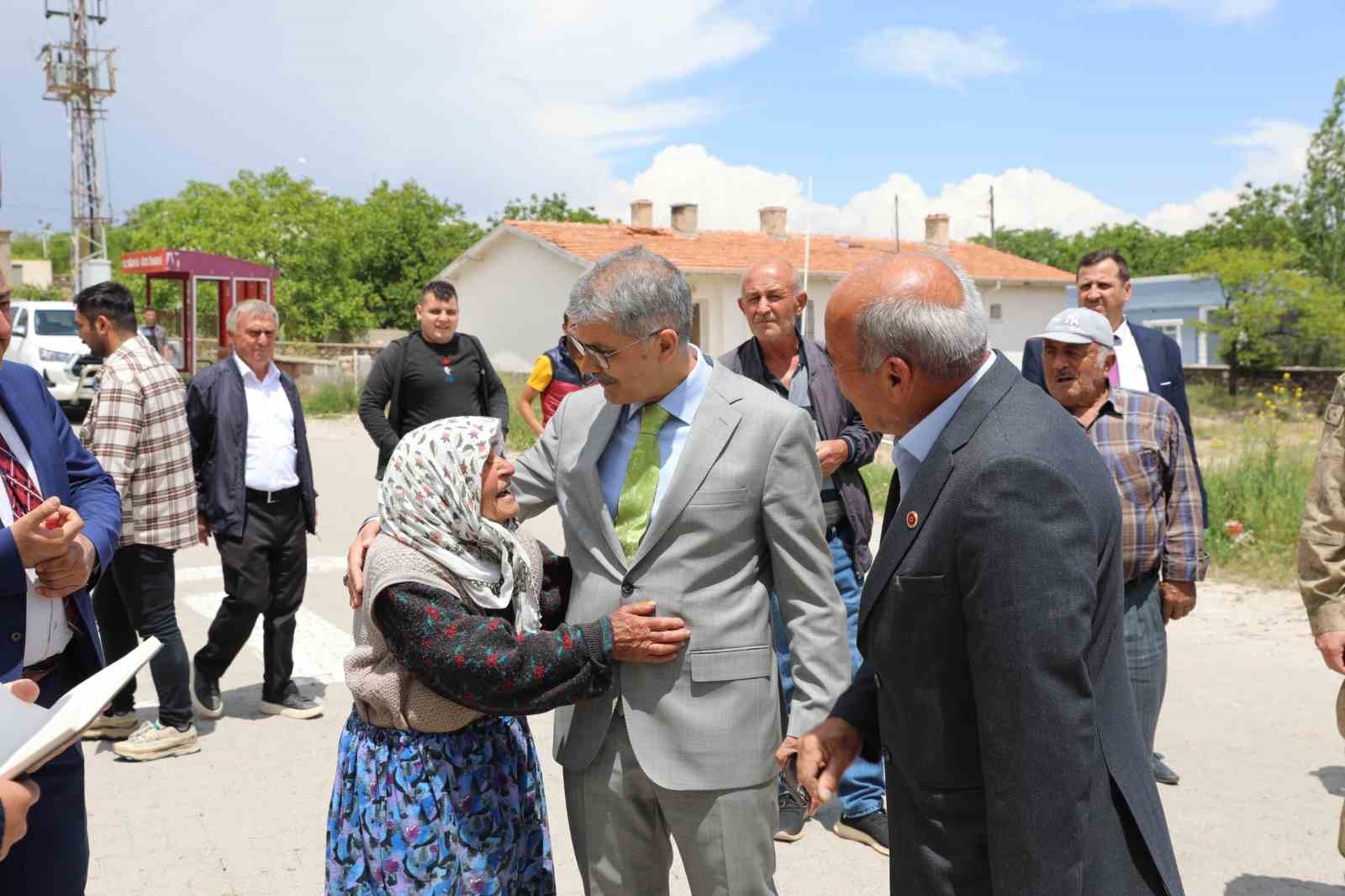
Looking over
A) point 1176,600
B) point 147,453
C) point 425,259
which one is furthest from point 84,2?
point 1176,600

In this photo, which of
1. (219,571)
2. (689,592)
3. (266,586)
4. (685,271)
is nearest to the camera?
(689,592)

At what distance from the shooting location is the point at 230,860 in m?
4.50

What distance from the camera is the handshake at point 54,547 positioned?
2.63 metres

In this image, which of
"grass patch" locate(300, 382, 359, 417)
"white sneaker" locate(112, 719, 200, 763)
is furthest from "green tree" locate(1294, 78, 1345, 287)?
"white sneaker" locate(112, 719, 200, 763)

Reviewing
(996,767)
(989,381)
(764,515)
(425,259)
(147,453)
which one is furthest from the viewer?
(425,259)

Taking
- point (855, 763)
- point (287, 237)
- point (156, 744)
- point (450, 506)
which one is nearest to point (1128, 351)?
point (855, 763)

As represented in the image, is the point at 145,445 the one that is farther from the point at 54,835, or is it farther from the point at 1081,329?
the point at 1081,329

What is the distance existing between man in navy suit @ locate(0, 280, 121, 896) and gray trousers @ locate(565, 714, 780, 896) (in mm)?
1245

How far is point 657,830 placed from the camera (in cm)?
286

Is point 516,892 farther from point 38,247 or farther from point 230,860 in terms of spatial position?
point 38,247

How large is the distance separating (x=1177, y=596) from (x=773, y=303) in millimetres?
1991

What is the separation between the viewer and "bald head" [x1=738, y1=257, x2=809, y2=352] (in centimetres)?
494

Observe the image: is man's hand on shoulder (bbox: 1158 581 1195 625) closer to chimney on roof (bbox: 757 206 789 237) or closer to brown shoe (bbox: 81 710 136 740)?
brown shoe (bbox: 81 710 136 740)

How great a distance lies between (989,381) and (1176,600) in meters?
2.76
